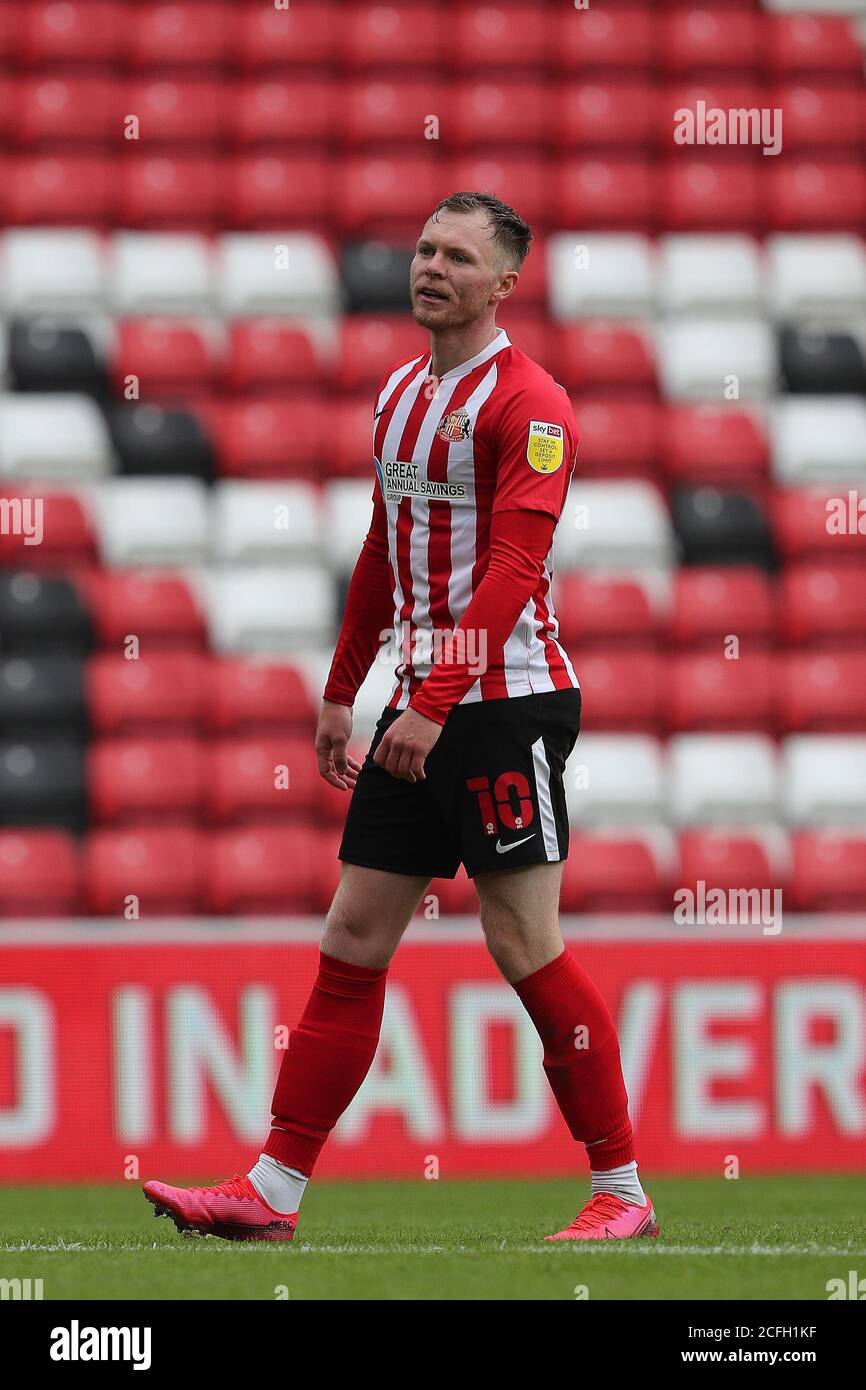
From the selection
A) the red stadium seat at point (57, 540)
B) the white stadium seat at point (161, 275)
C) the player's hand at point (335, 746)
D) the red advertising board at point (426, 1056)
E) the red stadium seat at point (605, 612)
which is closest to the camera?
the player's hand at point (335, 746)

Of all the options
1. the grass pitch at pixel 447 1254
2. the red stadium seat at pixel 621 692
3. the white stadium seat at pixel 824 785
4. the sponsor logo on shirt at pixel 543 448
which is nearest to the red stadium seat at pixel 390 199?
the red stadium seat at pixel 621 692

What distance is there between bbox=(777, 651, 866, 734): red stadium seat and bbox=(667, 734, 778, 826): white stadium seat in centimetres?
19

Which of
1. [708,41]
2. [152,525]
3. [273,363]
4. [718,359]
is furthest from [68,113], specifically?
[718,359]

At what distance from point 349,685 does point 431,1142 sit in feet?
7.30

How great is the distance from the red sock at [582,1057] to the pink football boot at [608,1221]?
58mm

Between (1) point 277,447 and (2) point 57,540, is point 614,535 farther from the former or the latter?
(2) point 57,540

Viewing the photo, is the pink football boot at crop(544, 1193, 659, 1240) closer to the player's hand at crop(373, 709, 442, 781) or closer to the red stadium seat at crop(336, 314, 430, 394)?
the player's hand at crop(373, 709, 442, 781)

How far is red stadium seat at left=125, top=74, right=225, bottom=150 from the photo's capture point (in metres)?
8.98

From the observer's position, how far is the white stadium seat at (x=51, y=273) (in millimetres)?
8445

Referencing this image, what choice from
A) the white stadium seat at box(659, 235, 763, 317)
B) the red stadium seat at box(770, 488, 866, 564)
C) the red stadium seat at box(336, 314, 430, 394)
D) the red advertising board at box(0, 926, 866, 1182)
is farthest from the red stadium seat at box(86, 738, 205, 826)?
the white stadium seat at box(659, 235, 763, 317)

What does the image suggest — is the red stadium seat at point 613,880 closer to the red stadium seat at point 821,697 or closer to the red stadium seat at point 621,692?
the red stadium seat at point 621,692

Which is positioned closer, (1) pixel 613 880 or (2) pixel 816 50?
(1) pixel 613 880

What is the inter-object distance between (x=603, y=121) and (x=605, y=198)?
44cm

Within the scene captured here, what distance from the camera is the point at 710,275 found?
8727 millimetres
